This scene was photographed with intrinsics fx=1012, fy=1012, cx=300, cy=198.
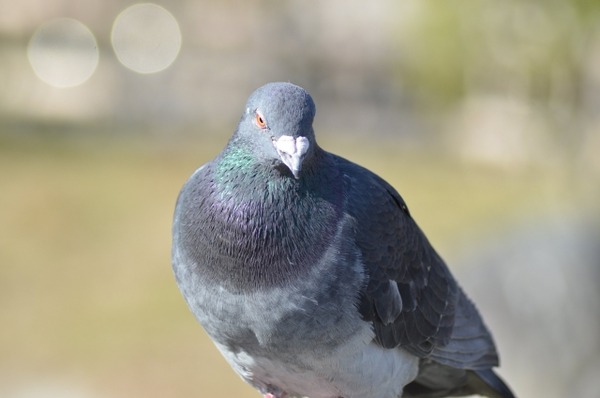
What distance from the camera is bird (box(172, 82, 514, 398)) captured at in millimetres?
3922

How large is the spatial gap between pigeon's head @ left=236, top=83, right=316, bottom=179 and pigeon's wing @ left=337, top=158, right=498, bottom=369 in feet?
1.64

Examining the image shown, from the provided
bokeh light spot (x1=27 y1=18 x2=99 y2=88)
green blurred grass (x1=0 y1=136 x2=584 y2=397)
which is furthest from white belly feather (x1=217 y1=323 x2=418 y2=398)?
bokeh light spot (x1=27 y1=18 x2=99 y2=88)

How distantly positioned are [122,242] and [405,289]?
9885mm

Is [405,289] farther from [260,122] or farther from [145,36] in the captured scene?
Answer: [145,36]

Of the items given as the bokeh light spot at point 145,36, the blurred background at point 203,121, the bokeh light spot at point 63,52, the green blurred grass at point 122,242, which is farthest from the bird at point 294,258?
the bokeh light spot at point 63,52

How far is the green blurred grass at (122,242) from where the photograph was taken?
1133 centimetres

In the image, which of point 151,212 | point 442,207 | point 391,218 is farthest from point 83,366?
point 391,218

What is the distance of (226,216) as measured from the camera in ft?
13.0

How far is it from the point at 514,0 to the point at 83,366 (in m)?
8.97

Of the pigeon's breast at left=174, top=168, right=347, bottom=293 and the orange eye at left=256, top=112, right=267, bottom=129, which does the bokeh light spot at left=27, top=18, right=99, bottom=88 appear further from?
the orange eye at left=256, top=112, right=267, bottom=129

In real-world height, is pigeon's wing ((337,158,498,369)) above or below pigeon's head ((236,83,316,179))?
below

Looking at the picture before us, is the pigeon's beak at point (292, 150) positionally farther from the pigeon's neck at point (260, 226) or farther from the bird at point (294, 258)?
the pigeon's neck at point (260, 226)

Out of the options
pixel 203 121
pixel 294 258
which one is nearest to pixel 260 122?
pixel 294 258

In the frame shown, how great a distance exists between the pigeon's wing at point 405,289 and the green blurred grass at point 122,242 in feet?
12.1
